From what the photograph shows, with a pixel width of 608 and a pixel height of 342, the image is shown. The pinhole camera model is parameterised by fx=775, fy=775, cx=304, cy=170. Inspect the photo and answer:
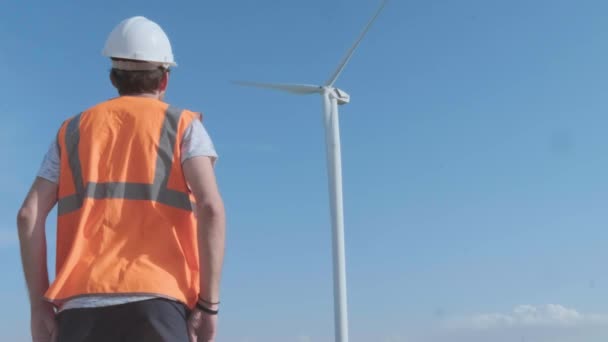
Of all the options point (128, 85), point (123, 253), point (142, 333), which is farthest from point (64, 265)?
point (128, 85)

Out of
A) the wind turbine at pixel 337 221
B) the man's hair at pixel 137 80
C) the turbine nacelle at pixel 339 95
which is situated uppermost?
the turbine nacelle at pixel 339 95

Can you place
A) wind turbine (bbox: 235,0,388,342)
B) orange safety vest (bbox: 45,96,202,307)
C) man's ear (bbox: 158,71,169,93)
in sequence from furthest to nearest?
wind turbine (bbox: 235,0,388,342) < man's ear (bbox: 158,71,169,93) < orange safety vest (bbox: 45,96,202,307)

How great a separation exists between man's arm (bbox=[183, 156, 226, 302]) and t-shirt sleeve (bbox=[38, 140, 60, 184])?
3.06ft

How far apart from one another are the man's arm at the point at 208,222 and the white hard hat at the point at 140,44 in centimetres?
82

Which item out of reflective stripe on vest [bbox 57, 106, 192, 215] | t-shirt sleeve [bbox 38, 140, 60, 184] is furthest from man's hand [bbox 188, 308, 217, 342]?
t-shirt sleeve [bbox 38, 140, 60, 184]

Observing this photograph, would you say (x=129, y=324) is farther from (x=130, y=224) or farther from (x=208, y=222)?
(x=208, y=222)

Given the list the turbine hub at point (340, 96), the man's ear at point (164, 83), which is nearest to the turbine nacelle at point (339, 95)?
the turbine hub at point (340, 96)

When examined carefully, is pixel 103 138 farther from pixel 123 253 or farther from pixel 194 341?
pixel 194 341

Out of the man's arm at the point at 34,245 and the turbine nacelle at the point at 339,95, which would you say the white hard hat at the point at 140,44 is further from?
the turbine nacelle at the point at 339,95

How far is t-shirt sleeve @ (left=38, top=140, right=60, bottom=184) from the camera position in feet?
16.3

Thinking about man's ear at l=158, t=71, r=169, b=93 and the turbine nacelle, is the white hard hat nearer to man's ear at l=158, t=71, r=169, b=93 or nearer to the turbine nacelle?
man's ear at l=158, t=71, r=169, b=93

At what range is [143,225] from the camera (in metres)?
4.53

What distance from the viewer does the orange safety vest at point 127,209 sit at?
4.42 metres

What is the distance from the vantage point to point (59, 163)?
5.00 meters
